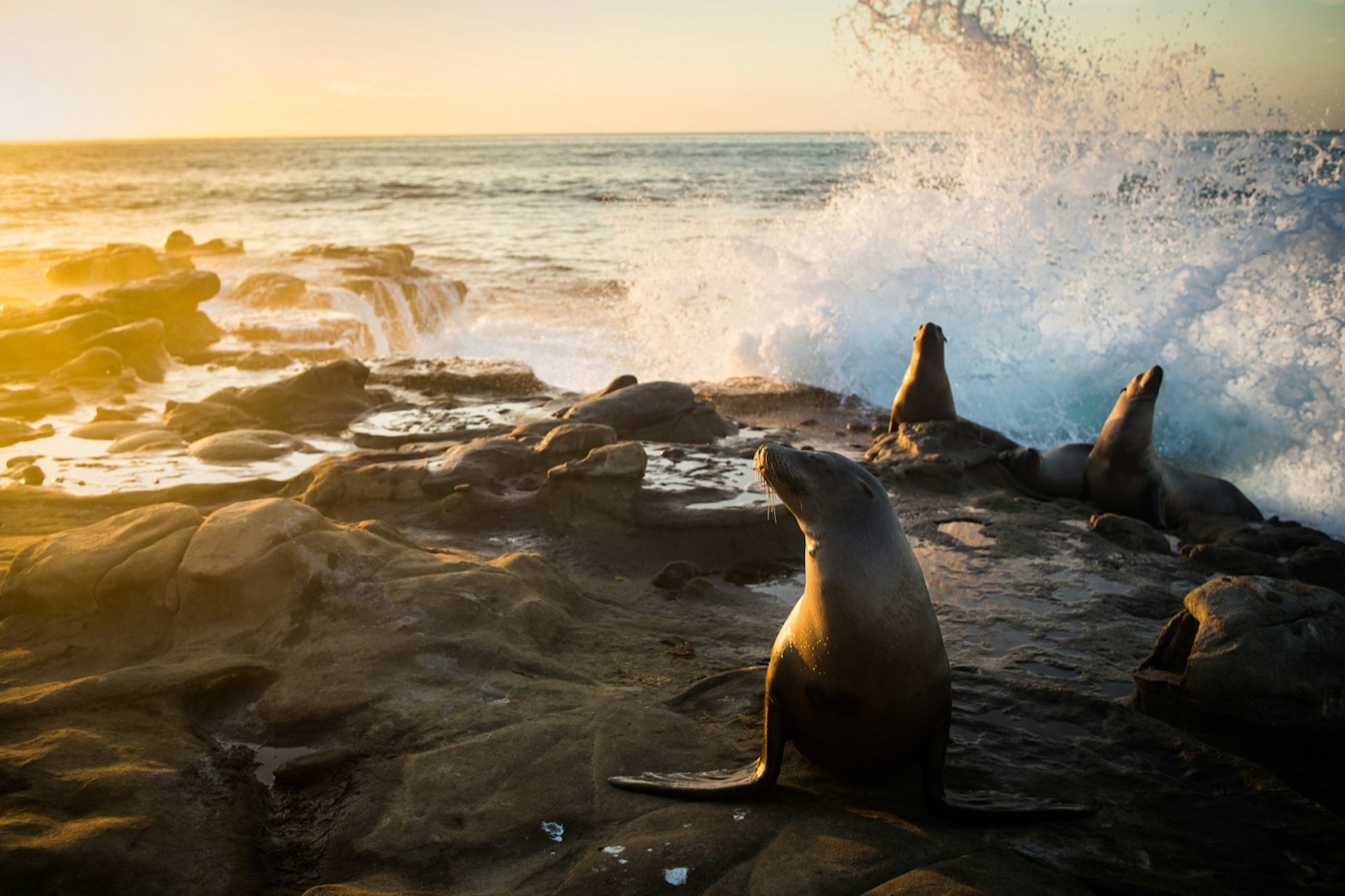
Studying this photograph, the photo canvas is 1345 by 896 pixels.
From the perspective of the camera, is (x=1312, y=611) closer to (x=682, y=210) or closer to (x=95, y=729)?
(x=95, y=729)

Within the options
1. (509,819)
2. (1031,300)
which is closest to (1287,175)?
(1031,300)

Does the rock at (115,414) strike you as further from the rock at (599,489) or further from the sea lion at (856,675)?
the sea lion at (856,675)

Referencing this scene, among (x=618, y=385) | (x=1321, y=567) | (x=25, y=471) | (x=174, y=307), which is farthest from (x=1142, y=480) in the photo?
(x=174, y=307)

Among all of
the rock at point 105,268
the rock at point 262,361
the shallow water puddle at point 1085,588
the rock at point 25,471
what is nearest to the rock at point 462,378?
the rock at point 262,361

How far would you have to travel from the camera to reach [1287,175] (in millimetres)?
12344

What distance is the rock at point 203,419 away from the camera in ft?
31.4

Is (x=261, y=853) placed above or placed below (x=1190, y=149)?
below

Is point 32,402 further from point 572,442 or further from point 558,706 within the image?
point 558,706

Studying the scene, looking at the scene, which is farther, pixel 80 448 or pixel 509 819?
pixel 80 448

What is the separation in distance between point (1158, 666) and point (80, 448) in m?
9.52

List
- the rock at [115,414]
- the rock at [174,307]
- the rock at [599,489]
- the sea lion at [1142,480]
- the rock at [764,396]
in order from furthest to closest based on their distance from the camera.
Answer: the rock at [174,307]
the rock at [764,396]
the rock at [115,414]
the sea lion at [1142,480]
the rock at [599,489]

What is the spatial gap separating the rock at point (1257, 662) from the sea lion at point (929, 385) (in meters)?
5.49

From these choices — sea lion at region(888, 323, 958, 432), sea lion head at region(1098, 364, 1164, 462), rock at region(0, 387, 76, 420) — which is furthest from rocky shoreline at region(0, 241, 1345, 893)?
rock at region(0, 387, 76, 420)

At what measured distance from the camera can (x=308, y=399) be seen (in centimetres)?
1060
